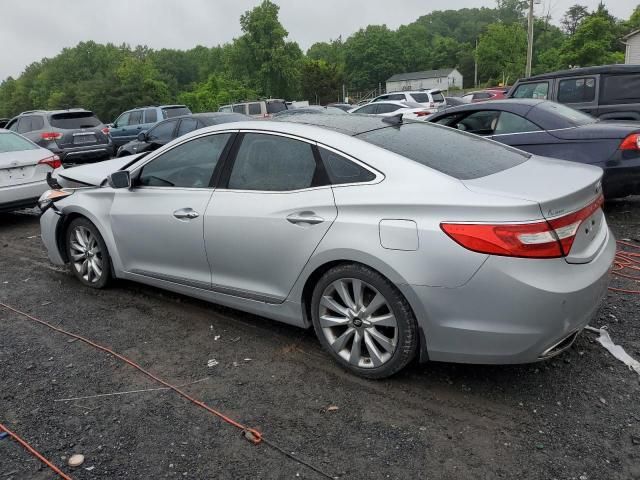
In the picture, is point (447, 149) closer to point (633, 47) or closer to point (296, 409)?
point (296, 409)

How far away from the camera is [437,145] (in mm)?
3482

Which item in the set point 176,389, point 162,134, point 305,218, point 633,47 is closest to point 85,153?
point 162,134

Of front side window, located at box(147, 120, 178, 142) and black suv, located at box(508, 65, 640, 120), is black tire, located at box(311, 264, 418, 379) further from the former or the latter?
front side window, located at box(147, 120, 178, 142)

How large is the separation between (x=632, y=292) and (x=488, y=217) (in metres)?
2.38

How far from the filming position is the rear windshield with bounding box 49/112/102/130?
1417cm

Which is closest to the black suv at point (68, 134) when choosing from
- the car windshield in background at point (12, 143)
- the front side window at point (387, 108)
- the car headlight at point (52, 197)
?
the car windshield in background at point (12, 143)

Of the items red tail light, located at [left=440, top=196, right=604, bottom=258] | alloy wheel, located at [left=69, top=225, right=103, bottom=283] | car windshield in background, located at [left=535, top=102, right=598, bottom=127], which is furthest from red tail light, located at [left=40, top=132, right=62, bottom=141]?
red tail light, located at [left=440, top=196, right=604, bottom=258]

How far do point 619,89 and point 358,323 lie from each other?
24.0ft

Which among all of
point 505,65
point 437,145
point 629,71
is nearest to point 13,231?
point 437,145

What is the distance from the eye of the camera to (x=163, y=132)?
12.1 metres

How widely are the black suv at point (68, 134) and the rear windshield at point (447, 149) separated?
1238cm

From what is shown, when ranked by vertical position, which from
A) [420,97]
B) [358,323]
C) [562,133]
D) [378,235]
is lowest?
[420,97]

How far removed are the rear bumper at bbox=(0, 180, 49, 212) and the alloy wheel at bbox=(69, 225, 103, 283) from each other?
358 centimetres

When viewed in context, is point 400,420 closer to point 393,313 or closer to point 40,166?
point 393,313
